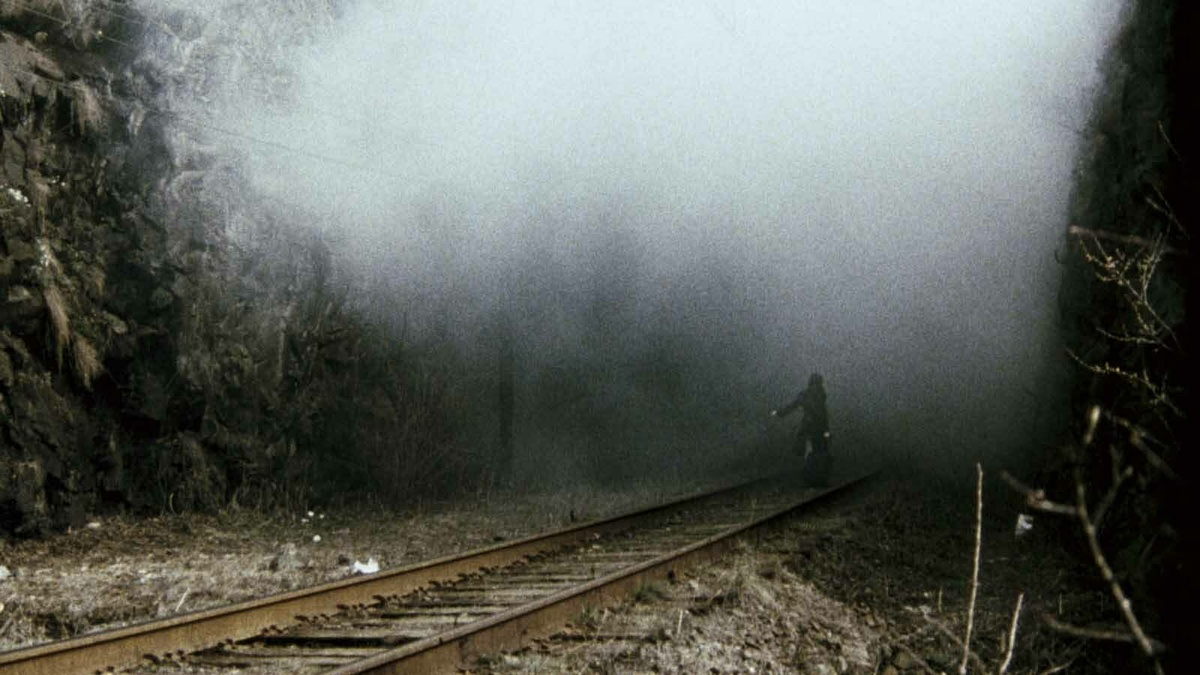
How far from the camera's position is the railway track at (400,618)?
15.4ft

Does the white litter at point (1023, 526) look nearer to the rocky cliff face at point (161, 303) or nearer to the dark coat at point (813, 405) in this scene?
the dark coat at point (813, 405)

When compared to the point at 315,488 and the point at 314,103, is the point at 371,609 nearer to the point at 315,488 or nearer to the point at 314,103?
the point at 315,488

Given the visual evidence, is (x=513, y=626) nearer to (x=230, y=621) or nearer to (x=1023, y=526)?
(x=230, y=621)

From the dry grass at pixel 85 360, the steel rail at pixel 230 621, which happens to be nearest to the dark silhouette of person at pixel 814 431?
the steel rail at pixel 230 621

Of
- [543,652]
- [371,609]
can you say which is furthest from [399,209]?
[543,652]

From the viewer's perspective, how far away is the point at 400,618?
587 centimetres

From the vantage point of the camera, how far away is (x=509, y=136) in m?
13.7

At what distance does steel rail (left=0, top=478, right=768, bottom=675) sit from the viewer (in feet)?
15.0

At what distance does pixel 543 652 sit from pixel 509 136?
962cm

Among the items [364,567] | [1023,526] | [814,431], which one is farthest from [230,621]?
[814,431]

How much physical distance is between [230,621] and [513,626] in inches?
59.4

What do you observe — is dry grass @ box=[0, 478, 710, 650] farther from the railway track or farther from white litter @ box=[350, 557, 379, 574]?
the railway track

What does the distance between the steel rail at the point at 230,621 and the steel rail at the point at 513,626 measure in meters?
1.22

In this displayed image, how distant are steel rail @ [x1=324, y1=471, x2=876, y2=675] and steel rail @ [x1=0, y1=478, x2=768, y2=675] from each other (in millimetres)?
1221
